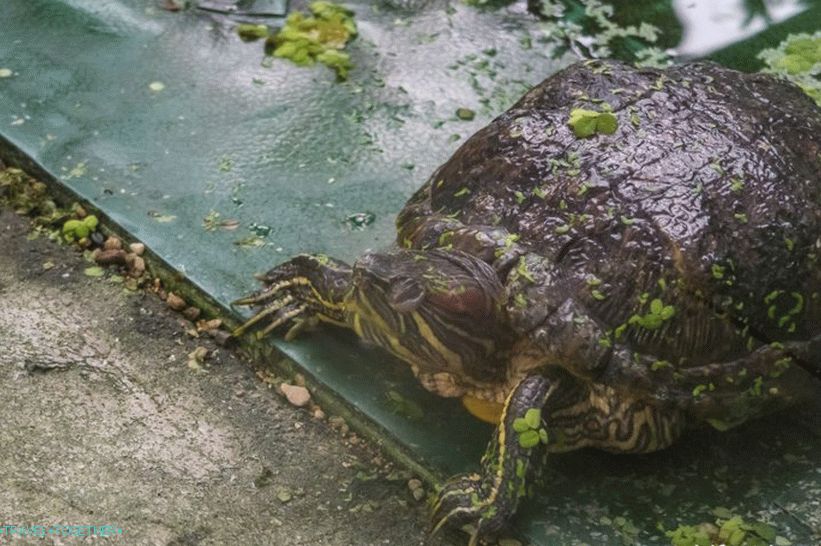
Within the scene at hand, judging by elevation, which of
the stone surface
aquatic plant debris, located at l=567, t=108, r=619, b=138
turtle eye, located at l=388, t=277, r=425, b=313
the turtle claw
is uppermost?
aquatic plant debris, located at l=567, t=108, r=619, b=138

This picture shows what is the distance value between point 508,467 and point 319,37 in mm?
2877

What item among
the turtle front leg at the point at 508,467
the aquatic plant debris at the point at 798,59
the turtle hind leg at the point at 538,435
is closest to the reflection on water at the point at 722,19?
the aquatic plant debris at the point at 798,59

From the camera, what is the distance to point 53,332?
407 cm

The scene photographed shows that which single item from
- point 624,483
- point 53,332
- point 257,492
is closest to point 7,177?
point 53,332

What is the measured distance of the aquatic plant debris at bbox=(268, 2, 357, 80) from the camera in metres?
5.38

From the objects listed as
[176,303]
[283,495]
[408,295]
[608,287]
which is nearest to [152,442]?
[283,495]

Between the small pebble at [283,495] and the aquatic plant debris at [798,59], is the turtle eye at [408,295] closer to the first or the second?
the small pebble at [283,495]

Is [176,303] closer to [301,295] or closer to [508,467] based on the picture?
[301,295]

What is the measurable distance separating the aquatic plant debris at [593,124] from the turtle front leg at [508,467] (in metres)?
0.84

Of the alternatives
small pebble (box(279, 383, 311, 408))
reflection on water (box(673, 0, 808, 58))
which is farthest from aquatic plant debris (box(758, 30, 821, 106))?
small pebble (box(279, 383, 311, 408))

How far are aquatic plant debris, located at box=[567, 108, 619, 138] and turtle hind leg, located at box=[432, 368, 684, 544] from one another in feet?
2.63

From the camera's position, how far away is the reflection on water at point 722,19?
5.61 metres

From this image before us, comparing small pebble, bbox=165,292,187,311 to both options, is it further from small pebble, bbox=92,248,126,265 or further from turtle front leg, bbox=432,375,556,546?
turtle front leg, bbox=432,375,556,546

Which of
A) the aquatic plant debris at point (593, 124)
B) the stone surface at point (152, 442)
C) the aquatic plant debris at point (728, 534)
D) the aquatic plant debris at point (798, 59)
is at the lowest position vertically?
the stone surface at point (152, 442)
